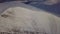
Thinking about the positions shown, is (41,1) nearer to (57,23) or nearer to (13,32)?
(57,23)

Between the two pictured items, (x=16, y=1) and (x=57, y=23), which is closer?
(x=57, y=23)

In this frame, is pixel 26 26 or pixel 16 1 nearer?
pixel 26 26

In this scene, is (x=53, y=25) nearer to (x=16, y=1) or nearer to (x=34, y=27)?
(x=34, y=27)

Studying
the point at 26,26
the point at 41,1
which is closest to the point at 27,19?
the point at 26,26

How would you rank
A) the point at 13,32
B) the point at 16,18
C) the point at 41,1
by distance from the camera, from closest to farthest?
1. the point at 13,32
2. the point at 16,18
3. the point at 41,1

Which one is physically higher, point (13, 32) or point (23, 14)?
point (23, 14)

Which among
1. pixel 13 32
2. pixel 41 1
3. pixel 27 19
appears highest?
pixel 41 1

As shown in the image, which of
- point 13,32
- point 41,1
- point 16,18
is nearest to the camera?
point 13,32

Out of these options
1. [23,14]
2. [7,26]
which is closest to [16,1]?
[23,14]

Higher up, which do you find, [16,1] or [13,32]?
[16,1]
